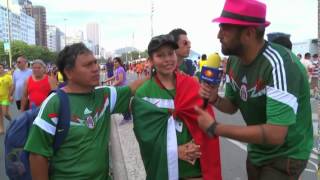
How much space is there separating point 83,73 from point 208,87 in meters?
0.95

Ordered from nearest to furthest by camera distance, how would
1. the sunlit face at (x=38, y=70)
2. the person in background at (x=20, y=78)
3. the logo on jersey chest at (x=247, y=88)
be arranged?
the logo on jersey chest at (x=247, y=88) < the sunlit face at (x=38, y=70) < the person in background at (x=20, y=78)

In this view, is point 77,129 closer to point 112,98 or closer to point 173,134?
point 112,98

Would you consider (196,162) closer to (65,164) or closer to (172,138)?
(172,138)

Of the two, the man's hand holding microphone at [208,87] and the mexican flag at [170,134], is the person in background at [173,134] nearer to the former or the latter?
the mexican flag at [170,134]

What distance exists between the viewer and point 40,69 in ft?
28.7

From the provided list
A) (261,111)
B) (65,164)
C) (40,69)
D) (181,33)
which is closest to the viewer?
(261,111)

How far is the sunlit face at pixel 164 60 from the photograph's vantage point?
3467 millimetres

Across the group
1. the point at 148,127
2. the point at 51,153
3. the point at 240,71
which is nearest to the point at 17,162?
the point at 51,153

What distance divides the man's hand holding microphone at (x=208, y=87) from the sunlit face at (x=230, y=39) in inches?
5.8

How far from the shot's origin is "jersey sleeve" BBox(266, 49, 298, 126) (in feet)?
8.57

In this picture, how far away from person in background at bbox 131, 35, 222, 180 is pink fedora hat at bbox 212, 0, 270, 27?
800 millimetres

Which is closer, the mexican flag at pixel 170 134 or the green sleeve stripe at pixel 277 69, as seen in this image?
the green sleeve stripe at pixel 277 69

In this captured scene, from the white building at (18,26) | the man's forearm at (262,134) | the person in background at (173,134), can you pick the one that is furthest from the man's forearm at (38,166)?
the white building at (18,26)

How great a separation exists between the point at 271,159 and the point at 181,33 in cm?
260
